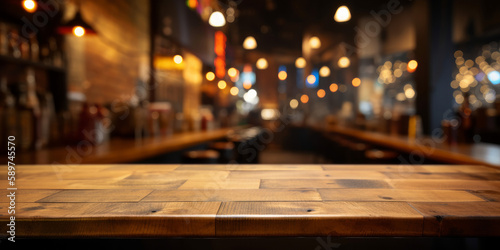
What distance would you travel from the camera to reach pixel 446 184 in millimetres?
1105

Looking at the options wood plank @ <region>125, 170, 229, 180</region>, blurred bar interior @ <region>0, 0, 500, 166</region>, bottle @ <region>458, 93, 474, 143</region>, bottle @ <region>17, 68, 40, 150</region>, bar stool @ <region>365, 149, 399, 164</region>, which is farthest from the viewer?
bar stool @ <region>365, 149, 399, 164</region>

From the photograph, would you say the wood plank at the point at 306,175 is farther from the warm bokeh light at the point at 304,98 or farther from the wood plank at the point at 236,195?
the warm bokeh light at the point at 304,98

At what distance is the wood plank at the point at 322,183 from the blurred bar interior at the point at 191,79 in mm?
950

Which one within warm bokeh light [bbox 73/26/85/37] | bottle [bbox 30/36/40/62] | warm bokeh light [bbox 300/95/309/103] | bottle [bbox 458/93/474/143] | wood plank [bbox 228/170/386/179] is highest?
warm bokeh light [bbox 300/95/309/103]

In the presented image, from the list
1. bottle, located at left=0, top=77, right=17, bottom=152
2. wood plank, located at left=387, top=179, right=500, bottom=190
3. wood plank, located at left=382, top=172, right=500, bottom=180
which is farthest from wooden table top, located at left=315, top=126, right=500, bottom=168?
bottle, located at left=0, top=77, right=17, bottom=152

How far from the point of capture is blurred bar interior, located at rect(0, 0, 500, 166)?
215 cm

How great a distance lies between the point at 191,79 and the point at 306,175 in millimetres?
6895

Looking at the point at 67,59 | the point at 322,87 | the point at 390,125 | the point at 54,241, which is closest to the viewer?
the point at 54,241

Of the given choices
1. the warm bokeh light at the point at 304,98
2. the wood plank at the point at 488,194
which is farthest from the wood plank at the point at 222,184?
the warm bokeh light at the point at 304,98

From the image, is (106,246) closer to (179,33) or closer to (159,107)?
(159,107)

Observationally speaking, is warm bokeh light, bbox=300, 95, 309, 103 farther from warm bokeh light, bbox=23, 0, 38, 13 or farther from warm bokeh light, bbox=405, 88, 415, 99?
warm bokeh light, bbox=23, 0, 38, 13

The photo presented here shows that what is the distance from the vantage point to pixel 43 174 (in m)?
1.26

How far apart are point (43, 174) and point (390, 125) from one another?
4.05 m

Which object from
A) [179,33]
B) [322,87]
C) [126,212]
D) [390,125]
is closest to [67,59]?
[126,212]
